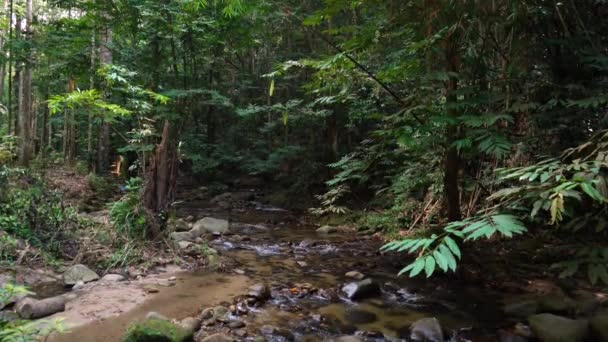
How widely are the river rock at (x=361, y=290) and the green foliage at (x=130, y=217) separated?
3466 mm

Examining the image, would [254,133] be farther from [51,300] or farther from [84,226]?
[51,300]

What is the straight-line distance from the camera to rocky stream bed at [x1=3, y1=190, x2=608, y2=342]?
4.21 m

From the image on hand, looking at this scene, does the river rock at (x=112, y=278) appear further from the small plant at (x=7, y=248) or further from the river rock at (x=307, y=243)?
the river rock at (x=307, y=243)

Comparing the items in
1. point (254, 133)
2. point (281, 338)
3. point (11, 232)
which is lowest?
point (281, 338)

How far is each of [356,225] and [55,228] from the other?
7169mm

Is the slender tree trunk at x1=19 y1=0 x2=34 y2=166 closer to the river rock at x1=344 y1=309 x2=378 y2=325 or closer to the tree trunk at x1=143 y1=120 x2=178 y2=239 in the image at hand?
the tree trunk at x1=143 y1=120 x2=178 y2=239

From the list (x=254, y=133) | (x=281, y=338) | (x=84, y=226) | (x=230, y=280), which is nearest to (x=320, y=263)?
(x=230, y=280)

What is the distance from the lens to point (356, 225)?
11.1 metres

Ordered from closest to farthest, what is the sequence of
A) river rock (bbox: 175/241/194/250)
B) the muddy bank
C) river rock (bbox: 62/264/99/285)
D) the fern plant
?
the fern plant → the muddy bank → river rock (bbox: 62/264/99/285) → river rock (bbox: 175/241/194/250)

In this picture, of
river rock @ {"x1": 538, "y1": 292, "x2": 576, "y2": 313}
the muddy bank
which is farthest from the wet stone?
river rock @ {"x1": 538, "y1": 292, "x2": 576, "y2": 313}

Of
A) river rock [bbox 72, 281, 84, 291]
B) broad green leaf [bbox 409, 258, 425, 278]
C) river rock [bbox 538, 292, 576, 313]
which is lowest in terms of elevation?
river rock [bbox 72, 281, 84, 291]

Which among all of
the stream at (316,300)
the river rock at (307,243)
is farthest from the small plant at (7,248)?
the river rock at (307,243)

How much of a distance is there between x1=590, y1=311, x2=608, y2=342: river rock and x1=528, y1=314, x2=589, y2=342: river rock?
61mm

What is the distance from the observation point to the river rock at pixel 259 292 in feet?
17.7
